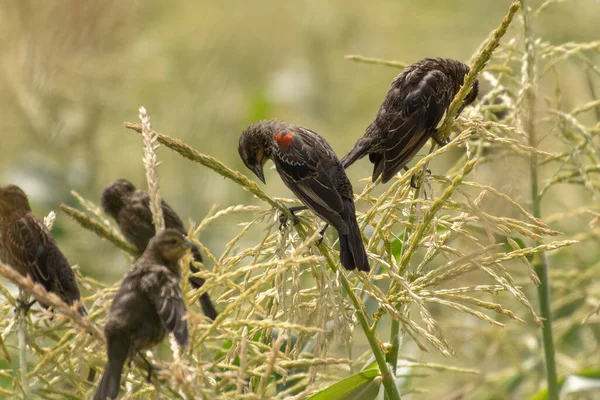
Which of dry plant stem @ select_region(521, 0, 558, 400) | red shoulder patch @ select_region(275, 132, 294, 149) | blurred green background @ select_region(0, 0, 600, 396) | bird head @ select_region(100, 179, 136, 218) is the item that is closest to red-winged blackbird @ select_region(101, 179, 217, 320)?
bird head @ select_region(100, 179, 136, 218)

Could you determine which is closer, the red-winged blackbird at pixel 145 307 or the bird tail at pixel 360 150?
the red-winged blackbird at pixel 145 307

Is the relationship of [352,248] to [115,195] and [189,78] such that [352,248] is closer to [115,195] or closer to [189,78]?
[115,195]

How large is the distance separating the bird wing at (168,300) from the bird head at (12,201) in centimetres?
152

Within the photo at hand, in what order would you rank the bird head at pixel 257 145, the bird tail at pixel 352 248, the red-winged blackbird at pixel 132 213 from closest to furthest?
the bird tail at pixel 352 248 → the bird head at pixel 257 145 → the red-winged blackbird at pixel 132 213

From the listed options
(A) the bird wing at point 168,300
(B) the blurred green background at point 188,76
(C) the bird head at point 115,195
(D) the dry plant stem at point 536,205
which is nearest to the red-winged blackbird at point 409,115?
(D) the dry plant stem at point 536,205

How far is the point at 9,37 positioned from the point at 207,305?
486 cm

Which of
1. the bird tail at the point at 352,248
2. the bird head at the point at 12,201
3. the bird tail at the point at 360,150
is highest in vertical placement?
the bird tail at the point at 360,150

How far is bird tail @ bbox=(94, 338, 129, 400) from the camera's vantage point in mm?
2131

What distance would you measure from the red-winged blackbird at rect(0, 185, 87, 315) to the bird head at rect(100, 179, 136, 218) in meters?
2.30

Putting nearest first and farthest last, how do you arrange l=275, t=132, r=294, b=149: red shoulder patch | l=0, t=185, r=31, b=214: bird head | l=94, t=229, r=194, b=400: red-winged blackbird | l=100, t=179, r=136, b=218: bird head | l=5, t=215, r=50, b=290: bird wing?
l=94, t=229, r=194, b=400: red-winged blackbird, l=5, t=215, r=50, b=290: bird wing, l=0, t=185, r=31, b=214: bird head, l=275, t=132, r=294, b=149: red shoulder patch, l=100, t=179, r=136, b=218: bird head

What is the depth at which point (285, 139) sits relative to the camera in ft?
14.1

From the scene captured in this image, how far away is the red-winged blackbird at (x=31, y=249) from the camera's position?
3.36 meters

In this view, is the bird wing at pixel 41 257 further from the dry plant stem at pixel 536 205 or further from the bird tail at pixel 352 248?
the dry plant stem at pixel 536 205

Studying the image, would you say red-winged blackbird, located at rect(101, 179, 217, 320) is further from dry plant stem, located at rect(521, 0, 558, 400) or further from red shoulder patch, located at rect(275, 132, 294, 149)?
dry plant stem, located at rect(521, 0, 558, 400)
